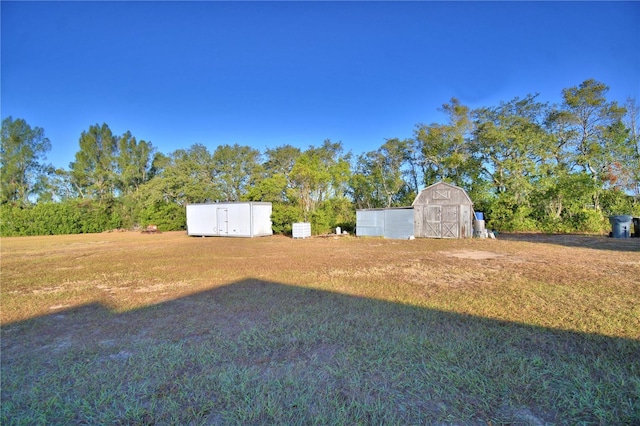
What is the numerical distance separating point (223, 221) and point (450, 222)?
45.0 feet

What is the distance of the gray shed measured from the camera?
16422 millimetres

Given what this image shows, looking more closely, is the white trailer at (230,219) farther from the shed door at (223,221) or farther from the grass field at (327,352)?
the grass field at (327,352)

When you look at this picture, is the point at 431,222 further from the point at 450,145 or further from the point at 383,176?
the point at 383,176

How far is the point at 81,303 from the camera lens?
486 cm

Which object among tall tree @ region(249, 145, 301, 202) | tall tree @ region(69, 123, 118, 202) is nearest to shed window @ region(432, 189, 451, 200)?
tall tree @ region(249, 145, 301, 202)

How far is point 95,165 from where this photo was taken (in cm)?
3478

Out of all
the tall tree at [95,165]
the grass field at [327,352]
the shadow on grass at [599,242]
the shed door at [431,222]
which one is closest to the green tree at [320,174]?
the shed door at [431,222]

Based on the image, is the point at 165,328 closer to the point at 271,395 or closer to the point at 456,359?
the point at 271,395

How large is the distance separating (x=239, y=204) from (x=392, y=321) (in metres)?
16.3

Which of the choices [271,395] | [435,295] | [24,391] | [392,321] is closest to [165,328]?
[24,391]

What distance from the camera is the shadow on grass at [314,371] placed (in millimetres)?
2064

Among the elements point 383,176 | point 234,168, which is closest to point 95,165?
point 234,168

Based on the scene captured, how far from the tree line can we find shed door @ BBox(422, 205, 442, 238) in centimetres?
450

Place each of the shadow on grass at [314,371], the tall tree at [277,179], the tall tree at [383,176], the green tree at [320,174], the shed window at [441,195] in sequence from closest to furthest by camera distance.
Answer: the shadow on grass at [314,371] < the shed window at [441,195] < the green tree at [320,174] < the tall tree at [277,179] < the tall tree at [383,176]
